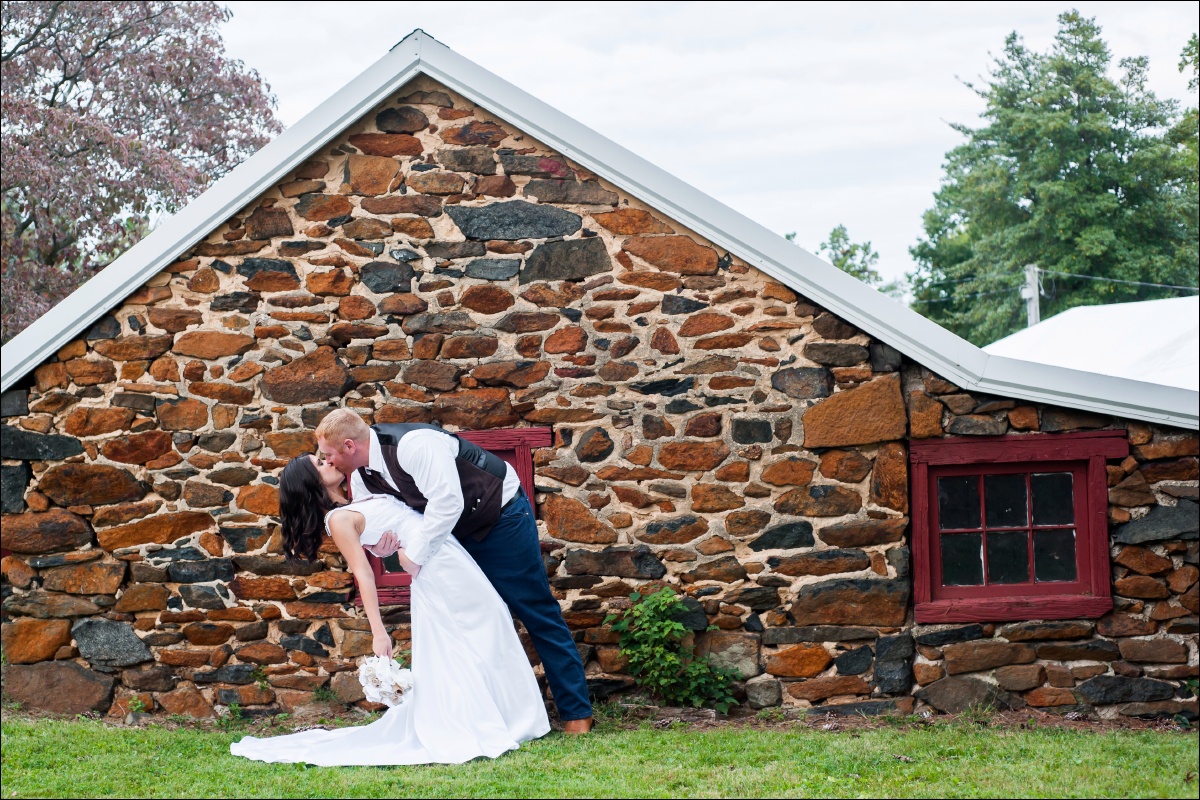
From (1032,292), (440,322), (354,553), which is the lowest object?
Answer: (354,553)

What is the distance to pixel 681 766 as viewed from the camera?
546 centimetres

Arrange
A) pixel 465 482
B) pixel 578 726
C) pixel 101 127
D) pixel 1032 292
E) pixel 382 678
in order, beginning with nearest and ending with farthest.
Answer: pixel 382 678
pixel 465 482
pixel 578 726
pixel 101 127
pixel 1032 292

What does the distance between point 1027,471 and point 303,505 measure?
4.25 meters

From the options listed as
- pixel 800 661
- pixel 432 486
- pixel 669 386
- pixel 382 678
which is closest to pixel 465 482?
pixel 432 486

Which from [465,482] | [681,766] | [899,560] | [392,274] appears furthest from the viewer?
[392,274]

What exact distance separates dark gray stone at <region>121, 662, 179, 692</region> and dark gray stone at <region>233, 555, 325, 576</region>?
83cm

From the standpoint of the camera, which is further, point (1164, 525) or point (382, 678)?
point (1164, 525)

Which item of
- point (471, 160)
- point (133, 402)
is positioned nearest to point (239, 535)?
point (133, 402)

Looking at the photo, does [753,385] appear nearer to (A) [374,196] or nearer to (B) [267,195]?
(A) [374,196]

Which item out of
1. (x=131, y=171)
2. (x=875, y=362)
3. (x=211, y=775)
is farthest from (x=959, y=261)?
(x=211, y=775)

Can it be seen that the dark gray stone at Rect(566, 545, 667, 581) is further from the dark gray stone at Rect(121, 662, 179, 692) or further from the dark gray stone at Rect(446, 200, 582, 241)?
the dark gray stone at Rect(121, 662, 179, 692)

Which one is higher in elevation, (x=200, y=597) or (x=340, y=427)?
(x=340, y=427)

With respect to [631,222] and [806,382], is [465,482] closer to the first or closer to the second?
[631,222]

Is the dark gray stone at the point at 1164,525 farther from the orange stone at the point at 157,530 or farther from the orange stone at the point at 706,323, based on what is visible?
the orange stone at the point at 157,530
